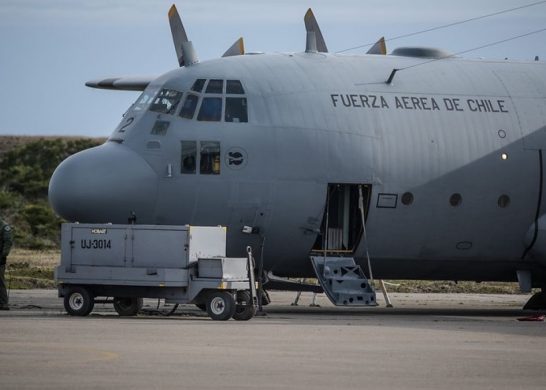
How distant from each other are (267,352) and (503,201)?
12026 mm

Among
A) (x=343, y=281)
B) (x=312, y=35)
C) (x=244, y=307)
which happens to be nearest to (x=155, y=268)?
(x=244, y=307)

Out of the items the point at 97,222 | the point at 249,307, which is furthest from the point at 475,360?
the point at 97,222

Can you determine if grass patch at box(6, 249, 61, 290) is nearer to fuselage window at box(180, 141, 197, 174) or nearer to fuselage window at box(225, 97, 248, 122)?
fuselage window at box(180, 141, 197, 174)

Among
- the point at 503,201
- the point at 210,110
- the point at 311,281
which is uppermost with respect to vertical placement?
the point at 210,110

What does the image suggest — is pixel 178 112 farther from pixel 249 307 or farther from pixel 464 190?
pixel 464 190

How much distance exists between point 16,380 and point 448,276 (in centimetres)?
1643

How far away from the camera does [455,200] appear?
27.9m

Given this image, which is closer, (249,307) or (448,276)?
(249,307)

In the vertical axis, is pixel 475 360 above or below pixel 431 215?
below

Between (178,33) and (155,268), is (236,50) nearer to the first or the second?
(178,33)

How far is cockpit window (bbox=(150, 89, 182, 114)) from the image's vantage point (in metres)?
26.6

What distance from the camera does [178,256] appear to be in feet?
79.6

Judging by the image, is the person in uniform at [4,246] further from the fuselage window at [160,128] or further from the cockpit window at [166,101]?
the cockpit window at [166,101]

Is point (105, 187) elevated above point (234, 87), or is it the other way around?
point (234, 87)
